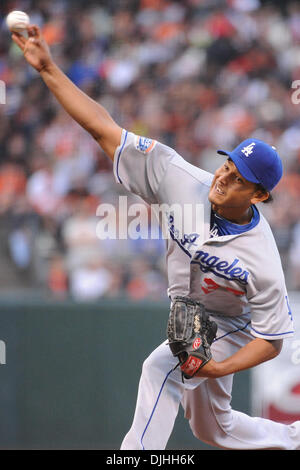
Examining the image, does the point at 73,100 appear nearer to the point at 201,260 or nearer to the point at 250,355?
the point at 201,260

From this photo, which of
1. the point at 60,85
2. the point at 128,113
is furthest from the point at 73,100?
the point at 128,113

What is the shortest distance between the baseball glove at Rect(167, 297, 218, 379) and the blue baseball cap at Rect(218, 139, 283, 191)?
600 mm

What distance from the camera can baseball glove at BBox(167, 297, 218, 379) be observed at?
10.8ft

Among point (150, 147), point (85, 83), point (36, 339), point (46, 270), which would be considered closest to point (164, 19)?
point (85, 83)

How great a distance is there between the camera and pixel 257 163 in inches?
130

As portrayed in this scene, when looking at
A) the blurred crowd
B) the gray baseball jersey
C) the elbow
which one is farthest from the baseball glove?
the blurred crowd

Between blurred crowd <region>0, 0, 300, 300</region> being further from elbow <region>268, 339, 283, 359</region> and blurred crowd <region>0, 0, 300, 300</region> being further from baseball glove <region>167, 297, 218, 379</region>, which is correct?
baseball glove <region>167, 297, 218, 379</region>

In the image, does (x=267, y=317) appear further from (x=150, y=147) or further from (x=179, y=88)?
(x=179, y=88)

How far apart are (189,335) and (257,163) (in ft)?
2.58

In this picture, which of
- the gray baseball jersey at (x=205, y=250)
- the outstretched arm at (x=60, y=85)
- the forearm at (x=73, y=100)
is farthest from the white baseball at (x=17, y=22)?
the gray baseball jersey at (x=205, y=250)
